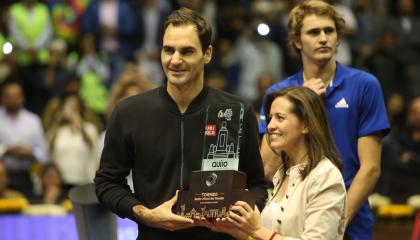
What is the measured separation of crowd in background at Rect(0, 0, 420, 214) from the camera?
446 inches

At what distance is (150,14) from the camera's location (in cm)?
1347

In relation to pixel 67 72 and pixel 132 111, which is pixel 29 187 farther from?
pixel 132 111

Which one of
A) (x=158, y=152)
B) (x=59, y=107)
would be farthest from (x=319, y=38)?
(x=59, y=107)

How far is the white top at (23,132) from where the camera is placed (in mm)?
11227

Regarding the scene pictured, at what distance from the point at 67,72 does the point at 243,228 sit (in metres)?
8.74

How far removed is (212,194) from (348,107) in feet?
4.52

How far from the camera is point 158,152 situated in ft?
14.9

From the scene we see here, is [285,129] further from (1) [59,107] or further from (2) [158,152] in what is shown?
(1) [59,107]

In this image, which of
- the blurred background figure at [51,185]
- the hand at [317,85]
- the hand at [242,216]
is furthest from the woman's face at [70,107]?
the hand at [242,216]

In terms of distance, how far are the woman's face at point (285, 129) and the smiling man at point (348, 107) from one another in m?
0.85

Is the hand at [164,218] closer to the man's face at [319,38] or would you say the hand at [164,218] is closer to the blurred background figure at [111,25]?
the man's face at [319,38]

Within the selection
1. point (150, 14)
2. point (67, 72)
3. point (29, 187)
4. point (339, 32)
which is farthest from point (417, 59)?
point (339, 32)

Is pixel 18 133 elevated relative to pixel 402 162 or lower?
elevated

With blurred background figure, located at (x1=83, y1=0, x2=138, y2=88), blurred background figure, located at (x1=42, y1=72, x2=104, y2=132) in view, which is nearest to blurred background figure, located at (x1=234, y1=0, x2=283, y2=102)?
blurred background figure, located at (x1=83, y1=0, x2=138, y2=88)
